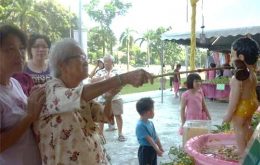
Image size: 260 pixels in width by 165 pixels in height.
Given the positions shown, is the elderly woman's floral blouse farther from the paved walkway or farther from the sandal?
the sandal

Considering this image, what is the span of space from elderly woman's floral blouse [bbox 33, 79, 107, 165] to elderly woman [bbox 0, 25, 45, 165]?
53mm

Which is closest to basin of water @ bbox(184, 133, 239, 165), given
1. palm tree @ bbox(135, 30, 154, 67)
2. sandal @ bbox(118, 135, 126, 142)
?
sandal @ bbox(118, 135, 126, 142)

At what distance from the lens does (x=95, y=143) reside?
165 cm

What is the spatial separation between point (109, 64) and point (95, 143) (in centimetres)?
435

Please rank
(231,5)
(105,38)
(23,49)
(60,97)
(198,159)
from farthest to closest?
(105,38), (231,5), (198,159), (23,49), (60,97)

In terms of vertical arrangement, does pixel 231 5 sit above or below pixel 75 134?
above

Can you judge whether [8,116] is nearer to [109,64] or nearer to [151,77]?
[151,77]

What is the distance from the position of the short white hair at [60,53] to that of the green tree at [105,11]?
95.5 feet

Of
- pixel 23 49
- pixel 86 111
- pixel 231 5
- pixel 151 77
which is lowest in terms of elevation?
pixel 86 111

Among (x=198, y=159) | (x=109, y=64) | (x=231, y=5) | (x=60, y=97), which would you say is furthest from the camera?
(x=231, y=5)

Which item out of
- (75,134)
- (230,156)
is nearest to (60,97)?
(75,134)

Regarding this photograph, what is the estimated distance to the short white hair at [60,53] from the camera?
160 cm

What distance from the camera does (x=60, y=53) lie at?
5.27 feet

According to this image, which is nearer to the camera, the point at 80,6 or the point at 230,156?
the point at 230,156
